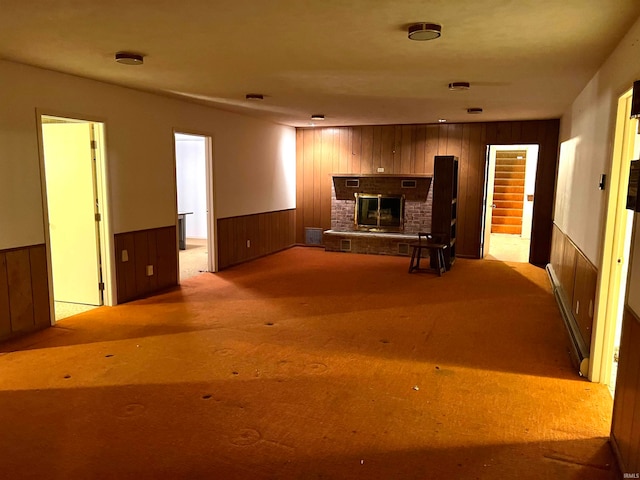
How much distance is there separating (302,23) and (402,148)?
5.77 meters

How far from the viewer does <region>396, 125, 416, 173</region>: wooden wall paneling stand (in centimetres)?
823

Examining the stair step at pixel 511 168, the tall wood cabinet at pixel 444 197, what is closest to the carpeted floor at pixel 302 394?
the tall wood cabinet at pixel 444 197

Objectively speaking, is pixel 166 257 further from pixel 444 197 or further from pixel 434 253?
pixel 444 197

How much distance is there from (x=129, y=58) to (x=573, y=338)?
4.30 meters

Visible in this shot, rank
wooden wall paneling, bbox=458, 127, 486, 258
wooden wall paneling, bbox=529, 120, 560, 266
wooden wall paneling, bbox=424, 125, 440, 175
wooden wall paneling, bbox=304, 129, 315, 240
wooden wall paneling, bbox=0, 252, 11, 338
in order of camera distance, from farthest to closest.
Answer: wooden wall paneling, bbox=304, 129, 315, 240
wooden wall paneling, bbox=424, 125, 440, 175
wooden wall paneling, bbox=458, 127, 486, 258
wooden wall paneling, bbox=529, 120, 560, 266
wooden wall paneling, bbox=0, 252, 11, 338

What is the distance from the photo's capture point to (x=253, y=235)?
7793 millimetres

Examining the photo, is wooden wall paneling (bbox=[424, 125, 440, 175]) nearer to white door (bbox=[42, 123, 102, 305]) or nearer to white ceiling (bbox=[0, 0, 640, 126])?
white ceiling (bbox=[0, 0, 640, 126])

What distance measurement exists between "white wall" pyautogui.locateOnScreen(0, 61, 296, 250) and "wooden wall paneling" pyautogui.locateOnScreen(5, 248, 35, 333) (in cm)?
12

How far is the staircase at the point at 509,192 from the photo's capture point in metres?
11.7

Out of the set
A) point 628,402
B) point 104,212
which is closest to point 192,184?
point 104,212

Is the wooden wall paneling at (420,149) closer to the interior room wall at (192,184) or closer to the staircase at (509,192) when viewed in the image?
the staircase at (509,192)

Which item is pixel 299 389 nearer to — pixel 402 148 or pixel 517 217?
pixel 402 148

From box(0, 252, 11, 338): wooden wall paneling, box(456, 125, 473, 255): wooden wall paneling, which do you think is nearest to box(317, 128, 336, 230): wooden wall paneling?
box(456, 125, 473, 255): wooden wall paneling

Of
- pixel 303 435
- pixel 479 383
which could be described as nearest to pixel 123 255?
pixel 303 435
